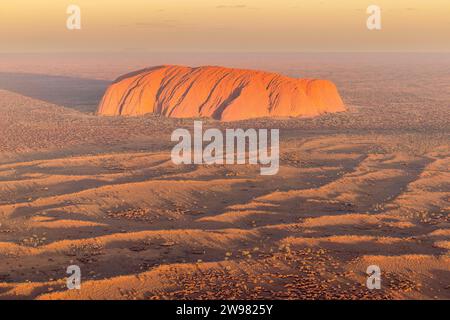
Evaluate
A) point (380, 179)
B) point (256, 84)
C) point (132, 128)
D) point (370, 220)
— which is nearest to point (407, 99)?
point (256, 84)

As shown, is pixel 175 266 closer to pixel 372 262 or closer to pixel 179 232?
pixel 179 232

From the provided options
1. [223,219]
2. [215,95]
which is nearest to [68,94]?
[215,95]

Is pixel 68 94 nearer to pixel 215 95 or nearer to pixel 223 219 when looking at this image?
pixel 215 95

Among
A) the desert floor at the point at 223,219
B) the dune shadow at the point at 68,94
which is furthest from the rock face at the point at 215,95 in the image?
the desert floor at the point at 223,219

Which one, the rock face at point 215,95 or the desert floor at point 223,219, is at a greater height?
the rock face at point 215,95

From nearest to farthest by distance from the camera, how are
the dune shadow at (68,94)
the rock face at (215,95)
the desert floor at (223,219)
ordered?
the desert floor at (223,219) < the rock face at (215,95) < the dune shadow at (68,94)

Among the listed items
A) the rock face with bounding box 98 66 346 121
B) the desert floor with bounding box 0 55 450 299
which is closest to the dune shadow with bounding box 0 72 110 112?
the rock face with bounding box 98 66 346 121

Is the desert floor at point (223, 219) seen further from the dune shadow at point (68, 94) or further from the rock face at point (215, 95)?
the dune shadow at point (68, 94)
